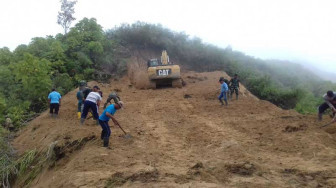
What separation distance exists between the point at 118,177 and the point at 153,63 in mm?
16545

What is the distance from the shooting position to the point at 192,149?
8852 millimetres

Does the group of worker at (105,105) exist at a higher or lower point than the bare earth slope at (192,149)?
higher

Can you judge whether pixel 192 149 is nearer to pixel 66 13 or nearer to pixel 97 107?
pixel 97 107

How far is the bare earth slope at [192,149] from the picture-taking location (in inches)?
253

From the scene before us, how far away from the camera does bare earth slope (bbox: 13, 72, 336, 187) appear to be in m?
6.41

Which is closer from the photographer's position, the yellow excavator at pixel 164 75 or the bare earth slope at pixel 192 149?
the bare earth slope at pixel 192 149

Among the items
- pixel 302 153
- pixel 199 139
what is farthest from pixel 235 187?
pixel 199 139

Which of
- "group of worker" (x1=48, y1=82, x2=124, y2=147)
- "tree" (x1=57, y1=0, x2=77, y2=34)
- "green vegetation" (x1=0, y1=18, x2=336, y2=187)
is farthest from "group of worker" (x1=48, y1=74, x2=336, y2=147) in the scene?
"tree" (x1=57, y1=0, x2=77, y2=34)

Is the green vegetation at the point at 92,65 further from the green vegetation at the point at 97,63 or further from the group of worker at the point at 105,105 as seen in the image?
the group of worker at the point at 105,105

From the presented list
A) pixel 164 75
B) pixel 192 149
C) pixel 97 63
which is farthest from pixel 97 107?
pixel 97 63

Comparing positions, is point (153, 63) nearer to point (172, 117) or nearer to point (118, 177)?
point (172, 117)

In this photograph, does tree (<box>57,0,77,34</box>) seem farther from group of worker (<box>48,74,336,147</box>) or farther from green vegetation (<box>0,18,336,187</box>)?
group of worker (<box>48,74,336,147</box>)

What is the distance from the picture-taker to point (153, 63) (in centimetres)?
2259

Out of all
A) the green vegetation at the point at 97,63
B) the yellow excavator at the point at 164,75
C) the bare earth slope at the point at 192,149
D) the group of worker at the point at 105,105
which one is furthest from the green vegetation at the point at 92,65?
the yellow excavator at the point at 164,75
